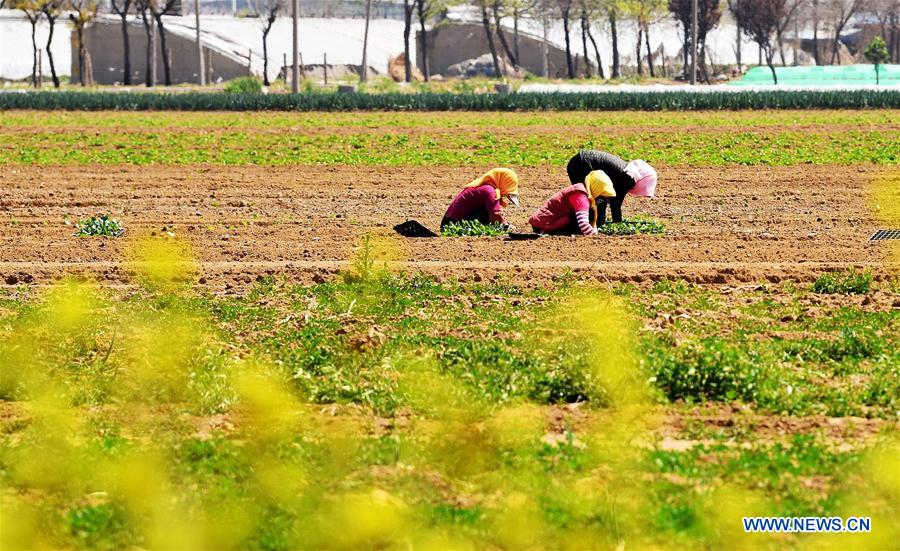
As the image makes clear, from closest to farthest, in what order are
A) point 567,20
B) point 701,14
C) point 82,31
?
point 82,31, point 701,14, point 567,20

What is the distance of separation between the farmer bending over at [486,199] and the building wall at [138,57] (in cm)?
5778

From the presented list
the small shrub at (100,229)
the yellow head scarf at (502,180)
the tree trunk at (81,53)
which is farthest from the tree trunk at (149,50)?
the yellow head scarf at (502,180)

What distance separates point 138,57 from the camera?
73438 mm

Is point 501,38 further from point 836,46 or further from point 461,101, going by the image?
point 461,101

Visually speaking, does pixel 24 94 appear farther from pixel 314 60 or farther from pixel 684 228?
pixel 314 60

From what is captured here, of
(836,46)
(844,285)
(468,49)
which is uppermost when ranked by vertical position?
(468,49)

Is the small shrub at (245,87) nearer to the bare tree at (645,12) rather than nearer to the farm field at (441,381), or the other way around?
the bare tree at (645,12)

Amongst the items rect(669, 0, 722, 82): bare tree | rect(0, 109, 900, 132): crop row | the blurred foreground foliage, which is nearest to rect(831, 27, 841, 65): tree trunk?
rect(669, 0, 722, 82): bare tree

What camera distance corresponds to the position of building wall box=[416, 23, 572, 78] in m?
81.8

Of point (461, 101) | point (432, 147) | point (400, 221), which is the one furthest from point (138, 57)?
point (400, 221)

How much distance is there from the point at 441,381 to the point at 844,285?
4.59m

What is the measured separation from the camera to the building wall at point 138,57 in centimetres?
7188

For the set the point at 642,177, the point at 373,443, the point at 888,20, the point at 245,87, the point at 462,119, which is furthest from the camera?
the point at 888,20

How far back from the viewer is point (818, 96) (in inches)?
1593
